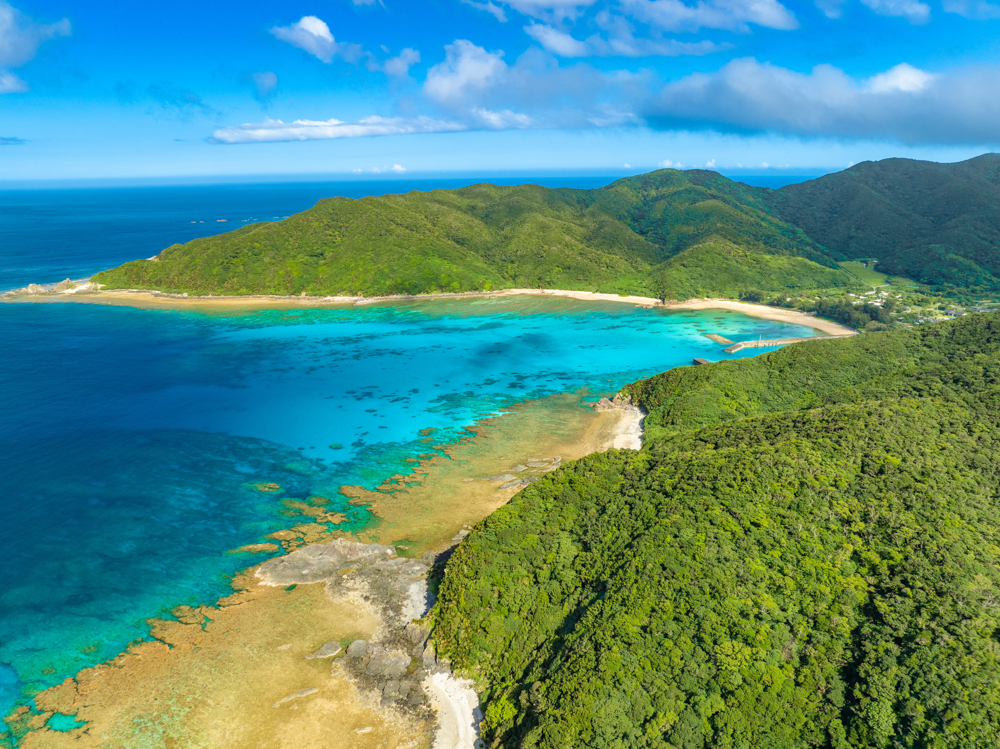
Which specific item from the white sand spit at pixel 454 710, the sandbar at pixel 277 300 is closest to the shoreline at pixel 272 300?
the sandbar at pixel 277 300

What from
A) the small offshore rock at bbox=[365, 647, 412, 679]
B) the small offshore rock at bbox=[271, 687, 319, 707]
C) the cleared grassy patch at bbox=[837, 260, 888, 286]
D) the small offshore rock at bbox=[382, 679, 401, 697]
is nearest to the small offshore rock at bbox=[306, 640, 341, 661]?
the small offshore rock at bbox=[271, 687, 319, 707]

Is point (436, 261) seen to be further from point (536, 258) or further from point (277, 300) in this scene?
point (277, 300)

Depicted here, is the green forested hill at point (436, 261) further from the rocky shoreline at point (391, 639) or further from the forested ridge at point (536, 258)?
the rocky shoreline at point (391, 639)

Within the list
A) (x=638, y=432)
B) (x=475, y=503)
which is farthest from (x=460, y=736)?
(x=638, y=432)

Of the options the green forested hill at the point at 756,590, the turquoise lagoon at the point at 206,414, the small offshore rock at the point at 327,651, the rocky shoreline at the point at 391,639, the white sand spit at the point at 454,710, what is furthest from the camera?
the turquoise lagoon at the point at 206,414

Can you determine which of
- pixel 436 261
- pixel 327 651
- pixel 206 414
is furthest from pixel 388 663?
pixel 436 261

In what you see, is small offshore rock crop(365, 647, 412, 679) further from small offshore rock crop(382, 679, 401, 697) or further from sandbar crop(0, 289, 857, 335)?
sandbar crop(0, 289, 857, 335)

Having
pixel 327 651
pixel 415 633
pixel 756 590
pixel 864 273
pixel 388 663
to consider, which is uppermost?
pixel 864 273
